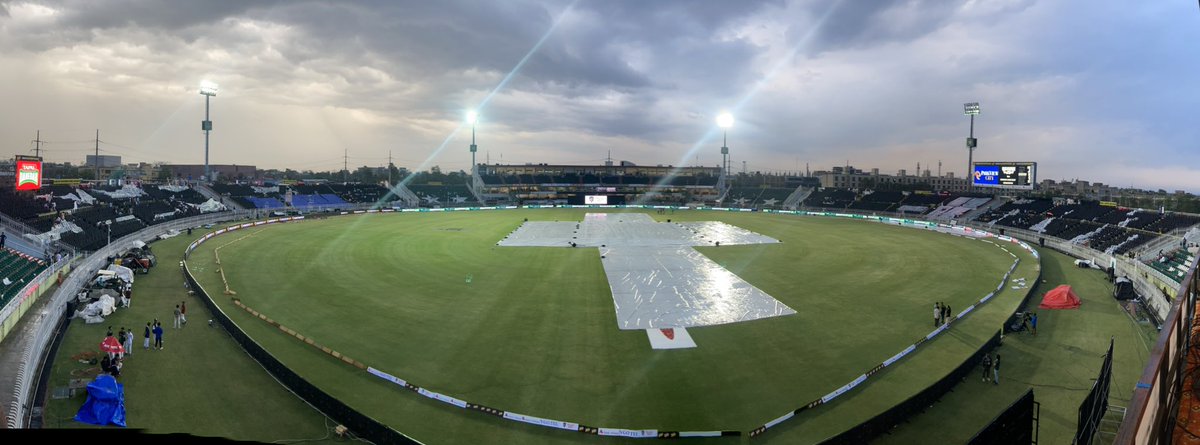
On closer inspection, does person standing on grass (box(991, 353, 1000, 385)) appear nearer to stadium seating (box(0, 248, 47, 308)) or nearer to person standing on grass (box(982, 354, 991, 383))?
person standing on grass (box(982, 354, 991, 383))

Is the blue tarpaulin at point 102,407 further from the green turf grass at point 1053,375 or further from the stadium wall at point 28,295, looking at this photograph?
the green turf grass at point 1053,375

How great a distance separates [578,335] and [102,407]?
16.5 metres

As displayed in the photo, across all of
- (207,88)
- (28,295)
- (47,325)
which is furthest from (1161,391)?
(207,88)

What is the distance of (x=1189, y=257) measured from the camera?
39656mm

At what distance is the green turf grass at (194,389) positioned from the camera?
18.0 meters

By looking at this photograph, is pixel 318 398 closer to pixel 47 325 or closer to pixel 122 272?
pixel 47 325

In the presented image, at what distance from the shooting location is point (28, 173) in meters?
41.4

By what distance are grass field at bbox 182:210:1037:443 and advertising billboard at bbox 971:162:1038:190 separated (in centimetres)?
3338

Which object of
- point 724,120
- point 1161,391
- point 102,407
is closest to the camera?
point 1161,391

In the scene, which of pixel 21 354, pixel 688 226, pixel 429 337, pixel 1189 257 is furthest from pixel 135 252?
pixel 1189 257

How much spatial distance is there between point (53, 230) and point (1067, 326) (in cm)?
6810

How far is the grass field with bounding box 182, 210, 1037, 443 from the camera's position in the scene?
61.0 feet

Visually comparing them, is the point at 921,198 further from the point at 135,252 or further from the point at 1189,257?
the point at 135,252

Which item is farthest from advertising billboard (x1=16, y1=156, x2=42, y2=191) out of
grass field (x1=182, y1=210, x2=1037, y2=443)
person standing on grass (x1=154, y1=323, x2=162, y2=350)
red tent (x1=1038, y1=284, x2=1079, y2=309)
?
red tent (x1=1038, y1=284, x2=1079, y2=309)
